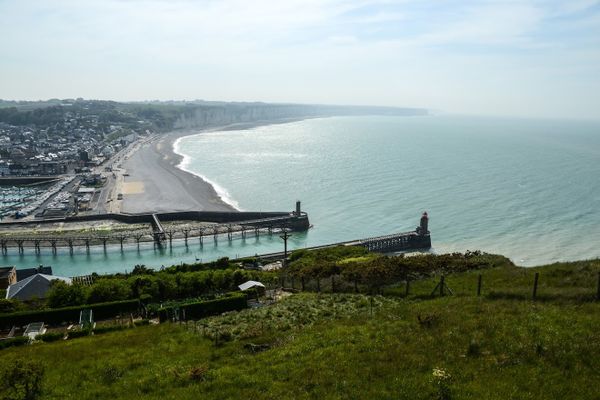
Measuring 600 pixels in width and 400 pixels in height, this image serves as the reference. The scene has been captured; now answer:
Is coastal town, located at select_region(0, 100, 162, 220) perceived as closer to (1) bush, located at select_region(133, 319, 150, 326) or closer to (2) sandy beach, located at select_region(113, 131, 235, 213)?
(2) sandy beach, located at select_region(113, 131, 235, 213)

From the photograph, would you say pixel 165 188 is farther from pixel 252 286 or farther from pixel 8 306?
pixel 252 286

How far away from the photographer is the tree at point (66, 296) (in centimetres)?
2508

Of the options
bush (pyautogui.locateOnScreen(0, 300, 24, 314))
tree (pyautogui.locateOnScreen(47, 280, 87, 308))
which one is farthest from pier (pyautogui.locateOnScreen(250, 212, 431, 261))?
bush (pyautogui.locateOnScreen(0, 300, 24, 314))

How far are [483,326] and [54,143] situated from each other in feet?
432

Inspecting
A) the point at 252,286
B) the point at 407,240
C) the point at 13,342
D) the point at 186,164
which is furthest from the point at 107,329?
the point at 186,164

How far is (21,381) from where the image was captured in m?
11.5

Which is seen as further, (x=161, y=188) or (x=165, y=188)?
(x=165, y=188)

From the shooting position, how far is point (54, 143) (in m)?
123

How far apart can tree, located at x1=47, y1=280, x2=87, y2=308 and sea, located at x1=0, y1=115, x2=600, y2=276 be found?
1790 cm

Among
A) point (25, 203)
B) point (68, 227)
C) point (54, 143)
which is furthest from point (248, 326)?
point (54, 143)

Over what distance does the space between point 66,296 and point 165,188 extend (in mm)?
49164

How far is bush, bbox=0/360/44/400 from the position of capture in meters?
11.4

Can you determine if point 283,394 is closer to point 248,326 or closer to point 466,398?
point 466,398

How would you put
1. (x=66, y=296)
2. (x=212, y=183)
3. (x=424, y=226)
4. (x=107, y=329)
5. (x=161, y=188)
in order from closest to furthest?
1. (x=107, y=329)
2. (x=66, y=296)
3. (x=424, y=226)
4. (x=161, y=188)
5. (x=212, y=183)
